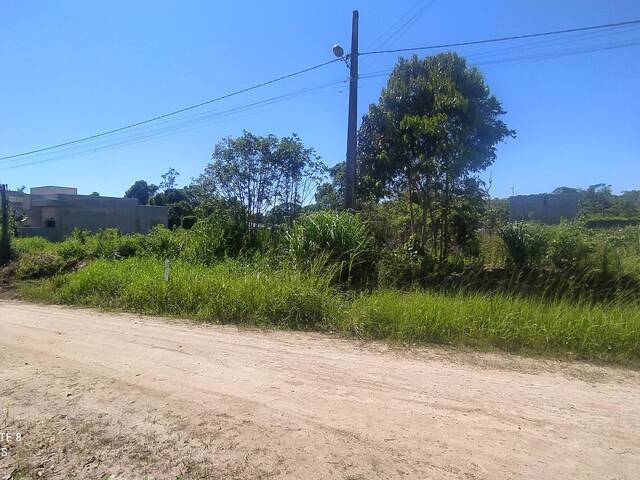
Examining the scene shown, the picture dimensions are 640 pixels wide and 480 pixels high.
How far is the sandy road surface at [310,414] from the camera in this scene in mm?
3410

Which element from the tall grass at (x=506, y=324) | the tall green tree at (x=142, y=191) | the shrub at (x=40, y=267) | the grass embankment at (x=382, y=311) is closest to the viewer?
the tall grass at (x=506, y=324)

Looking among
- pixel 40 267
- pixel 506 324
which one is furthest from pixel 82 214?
pixel 506 324

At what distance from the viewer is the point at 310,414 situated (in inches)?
163

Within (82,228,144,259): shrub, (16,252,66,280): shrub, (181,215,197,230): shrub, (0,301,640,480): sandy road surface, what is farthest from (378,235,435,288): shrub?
(16,252,66,280): shrub

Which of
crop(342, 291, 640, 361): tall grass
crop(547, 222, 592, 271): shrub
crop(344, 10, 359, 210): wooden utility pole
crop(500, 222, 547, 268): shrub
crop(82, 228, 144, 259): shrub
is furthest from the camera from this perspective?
crop(82, 228, 144, 259): shrub

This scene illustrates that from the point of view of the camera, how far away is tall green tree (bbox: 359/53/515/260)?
11.3m

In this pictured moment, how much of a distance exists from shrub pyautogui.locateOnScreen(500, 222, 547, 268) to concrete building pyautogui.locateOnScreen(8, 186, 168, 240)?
33363mm

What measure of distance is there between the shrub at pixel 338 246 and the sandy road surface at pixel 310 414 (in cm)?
427

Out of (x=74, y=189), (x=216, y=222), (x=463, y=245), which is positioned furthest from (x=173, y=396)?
(x=74, y=189)

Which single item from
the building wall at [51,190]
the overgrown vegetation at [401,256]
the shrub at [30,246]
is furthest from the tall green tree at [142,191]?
the overgrown vegetation at [401,256]

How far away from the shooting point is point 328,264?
10688 mm

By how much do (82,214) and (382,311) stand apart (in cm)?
4314

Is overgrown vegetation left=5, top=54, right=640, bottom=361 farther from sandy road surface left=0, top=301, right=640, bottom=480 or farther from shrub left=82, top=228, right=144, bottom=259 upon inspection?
sandy road surface left=0, top=301, right=640, bottom=480

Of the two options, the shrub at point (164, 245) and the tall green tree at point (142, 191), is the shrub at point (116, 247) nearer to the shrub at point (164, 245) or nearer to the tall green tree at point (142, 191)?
the shrub at point (164, 245)
